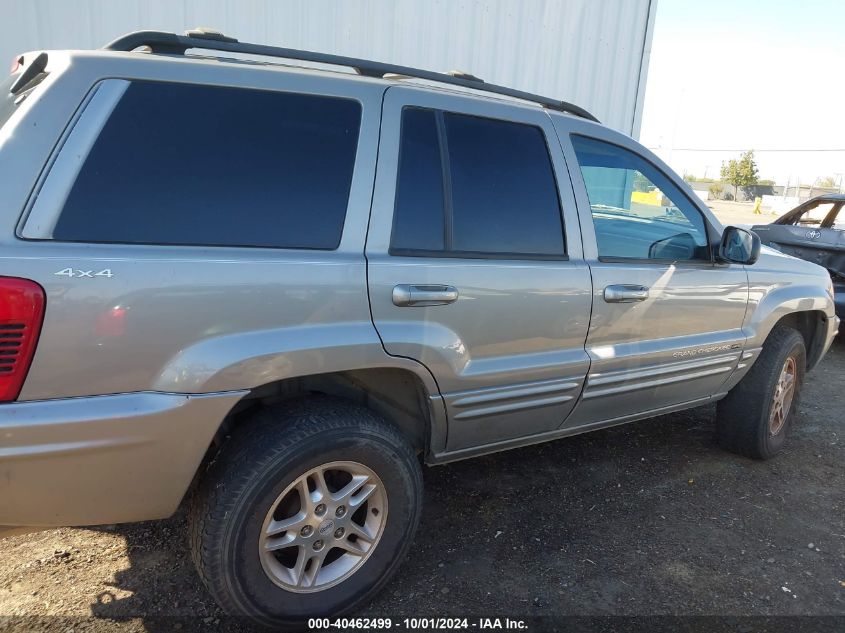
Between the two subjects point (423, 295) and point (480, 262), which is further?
point (480, 262)

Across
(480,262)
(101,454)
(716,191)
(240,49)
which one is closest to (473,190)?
(480,262)

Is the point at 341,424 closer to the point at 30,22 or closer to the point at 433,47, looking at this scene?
the point at 30,22

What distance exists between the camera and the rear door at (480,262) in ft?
7.36

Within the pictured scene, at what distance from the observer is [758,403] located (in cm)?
369

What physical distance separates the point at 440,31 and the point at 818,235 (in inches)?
179

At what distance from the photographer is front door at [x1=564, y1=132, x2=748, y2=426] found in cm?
284

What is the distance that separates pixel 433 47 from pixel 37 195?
5430 millimetres

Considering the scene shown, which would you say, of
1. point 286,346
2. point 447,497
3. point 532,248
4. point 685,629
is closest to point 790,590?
point 685,629

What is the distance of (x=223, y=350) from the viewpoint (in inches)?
73.9

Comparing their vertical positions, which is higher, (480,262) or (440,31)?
(440,31)

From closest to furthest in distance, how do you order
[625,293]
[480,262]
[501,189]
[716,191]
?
[480,262]
[501,189]
[625,293]
[716,191]

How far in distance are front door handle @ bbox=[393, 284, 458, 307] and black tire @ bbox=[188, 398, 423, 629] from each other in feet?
1.43

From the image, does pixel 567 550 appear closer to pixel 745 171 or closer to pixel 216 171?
pixel 216 171

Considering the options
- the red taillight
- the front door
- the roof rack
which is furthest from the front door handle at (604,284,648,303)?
the red taillight
